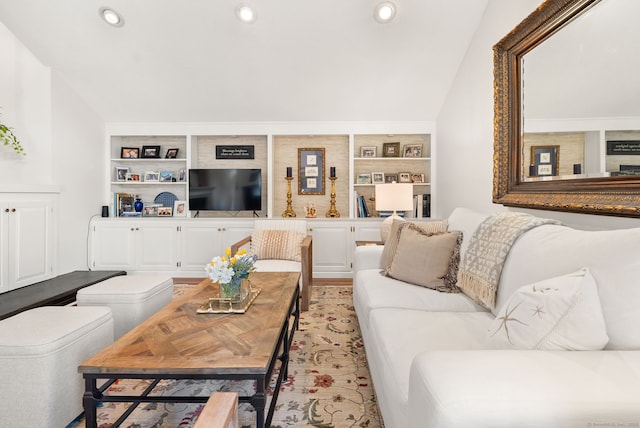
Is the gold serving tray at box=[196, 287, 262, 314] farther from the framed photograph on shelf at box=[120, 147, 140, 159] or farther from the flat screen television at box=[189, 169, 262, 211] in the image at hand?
the framed photograph on shelf at box=[120, 147, 140, 159]

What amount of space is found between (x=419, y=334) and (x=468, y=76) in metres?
2.78

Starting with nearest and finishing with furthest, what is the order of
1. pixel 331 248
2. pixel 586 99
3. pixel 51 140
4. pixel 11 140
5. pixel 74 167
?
1. pixel 586 99
2. pixel 11 140
3. pixel 51 140
4. pixel 74 167
5. pixel 331 248

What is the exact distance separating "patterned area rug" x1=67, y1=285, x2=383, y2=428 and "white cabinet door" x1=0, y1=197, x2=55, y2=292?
6.87 feet

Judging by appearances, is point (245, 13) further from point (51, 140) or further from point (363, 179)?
point (51, 140)

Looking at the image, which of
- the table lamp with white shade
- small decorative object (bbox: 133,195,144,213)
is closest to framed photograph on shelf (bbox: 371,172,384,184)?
the table lamp with white shade

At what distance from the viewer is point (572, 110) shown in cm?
181

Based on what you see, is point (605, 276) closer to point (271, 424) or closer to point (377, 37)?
point (271, 424)

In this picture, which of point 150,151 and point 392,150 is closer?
point 392,150

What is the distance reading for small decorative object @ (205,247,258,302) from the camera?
1769 mm

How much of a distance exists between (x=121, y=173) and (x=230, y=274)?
370 centimetres

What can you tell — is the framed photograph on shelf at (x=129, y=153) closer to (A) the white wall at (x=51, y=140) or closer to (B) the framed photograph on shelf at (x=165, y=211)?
(A) the white wall at (x=51, y=140)

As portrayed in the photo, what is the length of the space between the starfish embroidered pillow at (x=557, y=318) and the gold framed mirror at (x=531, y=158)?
2.19 feet

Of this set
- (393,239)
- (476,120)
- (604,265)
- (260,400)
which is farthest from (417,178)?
(260,400)

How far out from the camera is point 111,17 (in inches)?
126
